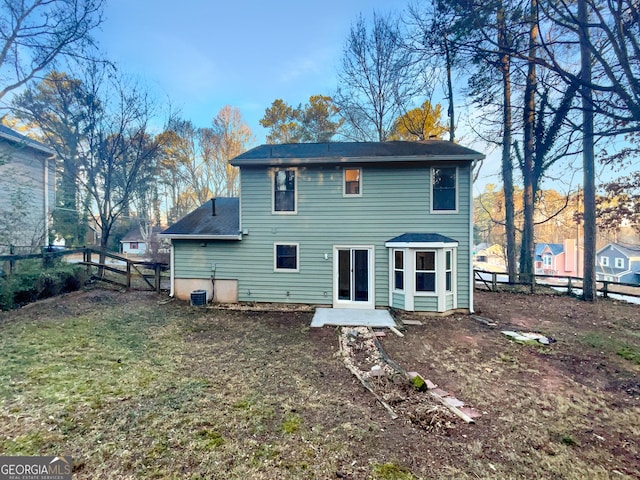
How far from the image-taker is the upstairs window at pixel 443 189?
324 inches

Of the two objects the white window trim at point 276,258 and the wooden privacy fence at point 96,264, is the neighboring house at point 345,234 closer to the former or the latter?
the white window trim at point 276,258

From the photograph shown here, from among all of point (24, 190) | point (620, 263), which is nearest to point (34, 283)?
point (24, 190)

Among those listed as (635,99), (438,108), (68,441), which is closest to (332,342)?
(68,441)

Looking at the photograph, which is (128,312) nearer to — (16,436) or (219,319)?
(219,319)

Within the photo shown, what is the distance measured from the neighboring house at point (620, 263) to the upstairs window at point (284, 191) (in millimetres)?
27322

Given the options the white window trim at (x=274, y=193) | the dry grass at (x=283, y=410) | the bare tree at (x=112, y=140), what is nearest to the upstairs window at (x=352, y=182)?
the white window trim at (x=274, y=193)

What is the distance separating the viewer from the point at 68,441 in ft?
8.88

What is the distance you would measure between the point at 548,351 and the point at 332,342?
4.39m

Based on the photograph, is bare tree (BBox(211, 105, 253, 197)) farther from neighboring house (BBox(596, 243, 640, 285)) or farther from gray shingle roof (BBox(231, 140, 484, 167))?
neighboring house (BBox(596, 243, 640, 285))

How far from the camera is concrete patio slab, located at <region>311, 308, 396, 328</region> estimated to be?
277 inches

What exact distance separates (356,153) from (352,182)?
104cm

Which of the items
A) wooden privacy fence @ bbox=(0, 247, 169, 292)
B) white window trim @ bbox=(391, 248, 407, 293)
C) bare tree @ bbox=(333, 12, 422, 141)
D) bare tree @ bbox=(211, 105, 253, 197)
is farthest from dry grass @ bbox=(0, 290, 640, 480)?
bare tree @ bbox=(211, 105, 253, 197)

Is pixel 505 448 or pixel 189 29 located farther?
pixel 189 29

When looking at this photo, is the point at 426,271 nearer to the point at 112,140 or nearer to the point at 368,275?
the point at 368,275
